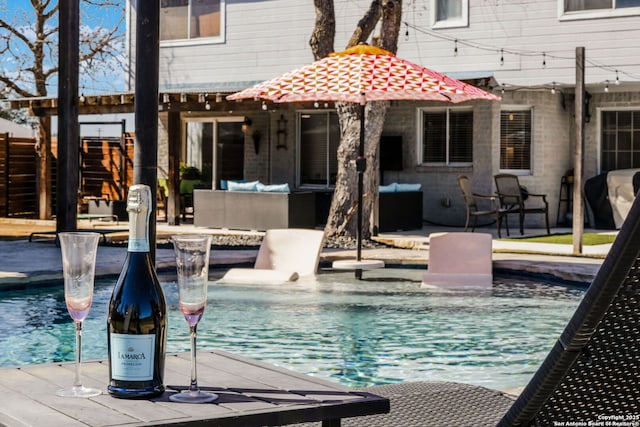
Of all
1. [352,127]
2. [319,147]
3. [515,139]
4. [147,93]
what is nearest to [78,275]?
[147,93]

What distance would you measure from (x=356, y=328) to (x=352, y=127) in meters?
6.58

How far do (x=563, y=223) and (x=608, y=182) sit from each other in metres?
1.42

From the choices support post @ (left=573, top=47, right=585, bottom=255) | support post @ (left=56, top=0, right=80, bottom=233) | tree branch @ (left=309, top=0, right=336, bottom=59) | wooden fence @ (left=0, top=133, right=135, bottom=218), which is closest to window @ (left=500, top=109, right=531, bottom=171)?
tree branch @ (left=309, top=0, right=336, bottom=59)

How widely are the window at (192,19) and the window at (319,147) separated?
2621 millimetres

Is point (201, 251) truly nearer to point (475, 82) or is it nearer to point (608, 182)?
point (475, 82)

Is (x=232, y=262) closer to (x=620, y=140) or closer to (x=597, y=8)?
(x=597, y=8)

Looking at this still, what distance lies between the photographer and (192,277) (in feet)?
7.39

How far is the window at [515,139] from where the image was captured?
1733 cm

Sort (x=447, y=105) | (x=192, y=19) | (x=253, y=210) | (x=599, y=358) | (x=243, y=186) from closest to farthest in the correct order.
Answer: (x=599, y=358) → (x=253, y=210) → (x=243, y=186) → (x=447, y=105) → (x=192, y=19)

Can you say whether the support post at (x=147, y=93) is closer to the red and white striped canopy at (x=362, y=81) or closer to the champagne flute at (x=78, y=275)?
the champagne flute at (x=78, y=275)

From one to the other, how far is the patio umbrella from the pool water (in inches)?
84.0

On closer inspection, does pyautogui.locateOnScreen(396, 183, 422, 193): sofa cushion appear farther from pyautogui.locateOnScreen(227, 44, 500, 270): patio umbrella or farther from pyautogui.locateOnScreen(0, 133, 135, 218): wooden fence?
pyautogui.locateOnScreen(0, 133, 135, 218): wooden fence

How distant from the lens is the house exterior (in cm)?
1645

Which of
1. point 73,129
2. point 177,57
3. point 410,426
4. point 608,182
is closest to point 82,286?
point 410,426
